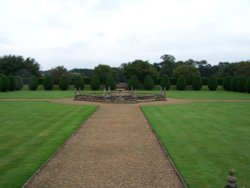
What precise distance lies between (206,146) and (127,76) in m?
52.2

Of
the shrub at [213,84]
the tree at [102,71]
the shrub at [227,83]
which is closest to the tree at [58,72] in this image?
the tree at [102,71]

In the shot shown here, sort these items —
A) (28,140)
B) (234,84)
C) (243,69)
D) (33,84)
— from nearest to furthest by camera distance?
(28,140), (234,84), (33,84), (243,69)

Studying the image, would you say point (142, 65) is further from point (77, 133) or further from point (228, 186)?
point (228, 186)

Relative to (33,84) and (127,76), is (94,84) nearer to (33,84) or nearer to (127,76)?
(33,84)

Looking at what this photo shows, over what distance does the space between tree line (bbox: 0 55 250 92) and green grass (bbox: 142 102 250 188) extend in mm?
32046

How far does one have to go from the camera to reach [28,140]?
11.1 meters

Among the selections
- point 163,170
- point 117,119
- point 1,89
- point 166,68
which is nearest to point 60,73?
point 1,89

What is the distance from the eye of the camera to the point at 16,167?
7898 millimetres

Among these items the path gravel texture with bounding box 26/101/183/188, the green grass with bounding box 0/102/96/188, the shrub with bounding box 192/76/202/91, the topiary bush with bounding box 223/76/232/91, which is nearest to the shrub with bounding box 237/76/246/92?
the topiary bush with bounding box 223/76/232/91

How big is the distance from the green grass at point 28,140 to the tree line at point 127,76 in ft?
102

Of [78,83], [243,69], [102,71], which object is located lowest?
[78,83]

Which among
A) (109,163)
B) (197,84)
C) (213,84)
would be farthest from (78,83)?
(109,163)

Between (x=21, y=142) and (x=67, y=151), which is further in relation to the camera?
(x=21, y=142)

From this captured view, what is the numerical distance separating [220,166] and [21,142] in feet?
22.1
